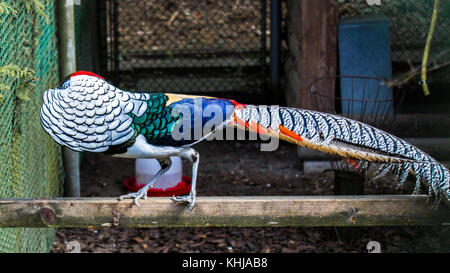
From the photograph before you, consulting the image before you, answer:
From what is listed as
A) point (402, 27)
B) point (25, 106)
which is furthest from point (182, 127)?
point (402, 27)

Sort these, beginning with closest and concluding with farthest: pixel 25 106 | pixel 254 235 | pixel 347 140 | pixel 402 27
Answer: pixel 347 140 → pixel 25 106 → pixel 254 235 → pixel 402 27

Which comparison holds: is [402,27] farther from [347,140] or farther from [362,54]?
[347,140]

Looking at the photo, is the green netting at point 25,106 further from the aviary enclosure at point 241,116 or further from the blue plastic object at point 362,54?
the blue plastic object at point 362,54

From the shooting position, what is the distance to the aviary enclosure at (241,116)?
2.54 meters

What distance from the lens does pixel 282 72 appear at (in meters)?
6.36

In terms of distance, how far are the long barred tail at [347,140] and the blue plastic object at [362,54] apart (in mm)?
2435

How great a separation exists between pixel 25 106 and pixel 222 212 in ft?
4.56

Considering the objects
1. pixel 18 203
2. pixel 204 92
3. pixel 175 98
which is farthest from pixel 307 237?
pixel 204 92

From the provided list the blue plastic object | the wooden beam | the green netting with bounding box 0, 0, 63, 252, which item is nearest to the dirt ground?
the green netting with bounding box 0, 0, 63, 252

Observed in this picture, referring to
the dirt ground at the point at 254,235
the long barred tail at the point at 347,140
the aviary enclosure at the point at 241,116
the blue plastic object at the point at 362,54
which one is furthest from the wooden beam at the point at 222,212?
the blue plastic object at the point at 362,54

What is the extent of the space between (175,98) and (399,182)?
3.59 feet

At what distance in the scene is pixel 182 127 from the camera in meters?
2.50

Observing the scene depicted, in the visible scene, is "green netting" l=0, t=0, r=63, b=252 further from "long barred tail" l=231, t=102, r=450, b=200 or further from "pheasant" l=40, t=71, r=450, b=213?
"long barred tail" l=231, t=102, r=450, b=200

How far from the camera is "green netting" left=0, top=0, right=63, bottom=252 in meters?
2.84
